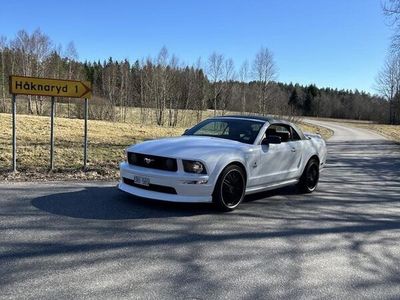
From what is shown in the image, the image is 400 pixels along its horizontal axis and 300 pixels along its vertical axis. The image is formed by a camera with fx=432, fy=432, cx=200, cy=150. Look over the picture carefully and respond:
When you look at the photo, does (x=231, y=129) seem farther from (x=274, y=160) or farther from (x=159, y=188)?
(x=159, y=188)

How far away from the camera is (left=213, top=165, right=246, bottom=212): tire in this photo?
643 cm

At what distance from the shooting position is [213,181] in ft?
20.8

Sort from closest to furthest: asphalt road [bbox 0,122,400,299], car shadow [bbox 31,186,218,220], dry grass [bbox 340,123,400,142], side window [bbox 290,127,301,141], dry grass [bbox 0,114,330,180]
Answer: asphalt road [bbox 0,122,400,299] → car shadow [bbox 31,186,218,220] → side window [bbox 290,127,301,141] → dry grass [bbox 0,114,330,180] → dry grass [bbox 340,123,400,142]

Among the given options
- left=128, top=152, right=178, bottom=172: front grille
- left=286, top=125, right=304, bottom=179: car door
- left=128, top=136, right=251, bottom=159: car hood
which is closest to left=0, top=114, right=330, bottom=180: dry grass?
left=128, top=152, right=178, bottom=172: front grille

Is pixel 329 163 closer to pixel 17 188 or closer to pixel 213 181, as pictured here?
pixel 213 181

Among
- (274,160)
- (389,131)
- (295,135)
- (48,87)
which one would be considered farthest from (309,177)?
(389,131)

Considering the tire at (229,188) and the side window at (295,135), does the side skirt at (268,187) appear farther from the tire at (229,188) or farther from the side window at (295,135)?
the side window at (295,135)

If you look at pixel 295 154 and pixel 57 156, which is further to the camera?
pixel 57 156

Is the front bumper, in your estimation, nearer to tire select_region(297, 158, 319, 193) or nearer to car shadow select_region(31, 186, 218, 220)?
car shadow select_region(31, 186, 218, 220)

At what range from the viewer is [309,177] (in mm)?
8758

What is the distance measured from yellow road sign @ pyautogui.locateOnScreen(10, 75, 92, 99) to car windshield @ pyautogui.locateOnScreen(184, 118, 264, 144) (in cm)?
323

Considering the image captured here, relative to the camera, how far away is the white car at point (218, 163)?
20.5 ft

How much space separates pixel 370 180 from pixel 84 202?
793cm

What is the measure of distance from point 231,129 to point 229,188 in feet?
4.68
